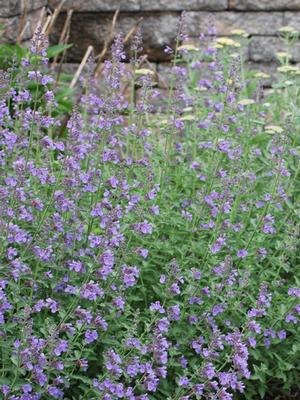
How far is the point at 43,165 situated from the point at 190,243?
67cm

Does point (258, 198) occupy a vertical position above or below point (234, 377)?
above

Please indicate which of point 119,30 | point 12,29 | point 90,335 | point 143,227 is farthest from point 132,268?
point 119,30

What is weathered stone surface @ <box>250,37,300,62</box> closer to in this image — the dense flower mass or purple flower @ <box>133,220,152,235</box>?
the dense flower mass

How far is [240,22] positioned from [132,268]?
4123mm

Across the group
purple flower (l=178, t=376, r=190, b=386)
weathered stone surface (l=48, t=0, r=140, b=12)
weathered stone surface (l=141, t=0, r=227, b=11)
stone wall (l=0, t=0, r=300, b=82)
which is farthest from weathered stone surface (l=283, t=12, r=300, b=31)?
purple flower (l=178, t=376, r=190, b=386)

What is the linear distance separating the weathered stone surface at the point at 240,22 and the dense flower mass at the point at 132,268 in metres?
2.82

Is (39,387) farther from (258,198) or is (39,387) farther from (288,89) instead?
(288,89)

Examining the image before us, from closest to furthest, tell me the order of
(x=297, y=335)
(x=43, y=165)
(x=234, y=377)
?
(x=234, y=377)
(x=43, y=165)
(x=297, y=335)

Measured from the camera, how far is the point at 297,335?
11.5ft

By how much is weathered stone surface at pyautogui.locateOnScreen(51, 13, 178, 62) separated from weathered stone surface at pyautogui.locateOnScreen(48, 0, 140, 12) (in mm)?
51

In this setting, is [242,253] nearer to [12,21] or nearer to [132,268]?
[132,268]

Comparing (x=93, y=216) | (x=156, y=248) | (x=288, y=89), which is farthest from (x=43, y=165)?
(x=288, y=89)

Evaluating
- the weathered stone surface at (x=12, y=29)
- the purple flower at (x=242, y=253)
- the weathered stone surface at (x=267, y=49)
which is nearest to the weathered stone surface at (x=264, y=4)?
the weathered stone surface at (x=267, y=49)

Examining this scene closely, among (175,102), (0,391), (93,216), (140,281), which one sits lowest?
(0,391)
